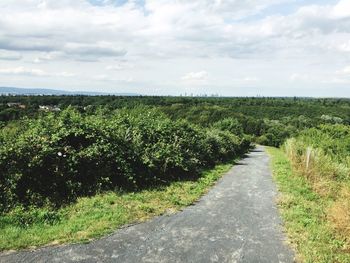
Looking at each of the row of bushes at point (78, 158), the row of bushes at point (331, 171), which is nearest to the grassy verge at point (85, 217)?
the row of bushes at point (78, 158)

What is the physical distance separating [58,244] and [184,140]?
428 inches

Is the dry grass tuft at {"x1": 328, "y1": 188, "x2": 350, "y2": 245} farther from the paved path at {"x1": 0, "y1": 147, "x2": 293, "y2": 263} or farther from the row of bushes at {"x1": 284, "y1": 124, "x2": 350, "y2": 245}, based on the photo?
the paved path at {"x1": 0, "y1": 147, "x2": 293, "y2": 263}

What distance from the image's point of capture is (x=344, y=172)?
50.2 ft

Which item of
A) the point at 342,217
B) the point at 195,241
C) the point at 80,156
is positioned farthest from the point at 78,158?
the point at 342,217

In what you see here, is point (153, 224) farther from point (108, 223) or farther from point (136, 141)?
point (136, 141)

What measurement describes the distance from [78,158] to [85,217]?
258 centimetres

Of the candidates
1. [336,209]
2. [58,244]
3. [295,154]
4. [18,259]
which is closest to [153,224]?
[58,244]

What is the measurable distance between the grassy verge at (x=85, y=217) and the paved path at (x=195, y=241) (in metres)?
0.34

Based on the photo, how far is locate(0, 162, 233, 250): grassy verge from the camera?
23.3 feet

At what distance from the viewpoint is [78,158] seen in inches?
422

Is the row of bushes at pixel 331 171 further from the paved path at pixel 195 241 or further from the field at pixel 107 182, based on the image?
the paved path at pixel 195 241

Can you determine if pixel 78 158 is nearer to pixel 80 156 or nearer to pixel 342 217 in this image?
pixel 80 156

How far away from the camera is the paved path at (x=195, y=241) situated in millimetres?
6508

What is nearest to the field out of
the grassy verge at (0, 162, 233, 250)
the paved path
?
the grassy verge at (0, 162, 233, 250)
